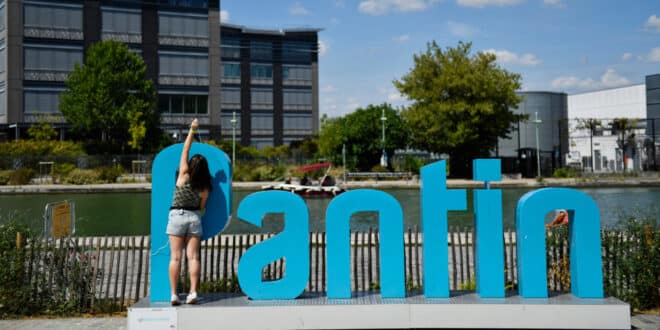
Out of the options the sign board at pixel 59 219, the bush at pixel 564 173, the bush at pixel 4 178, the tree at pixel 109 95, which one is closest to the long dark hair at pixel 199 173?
the sign board at pixel 59 219

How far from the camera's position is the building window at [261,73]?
8006 centimetres

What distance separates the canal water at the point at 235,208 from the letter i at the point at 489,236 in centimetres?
642

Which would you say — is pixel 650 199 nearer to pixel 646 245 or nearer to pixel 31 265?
pixel 646 245

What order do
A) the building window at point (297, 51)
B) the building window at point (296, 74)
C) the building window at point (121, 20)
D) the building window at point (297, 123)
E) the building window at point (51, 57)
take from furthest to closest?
the building window at point (297, 51) < the building window at point (296, 74) < the building window at point (297, 123) < the building window at point (121, 20) < the building window at point (51, 57)

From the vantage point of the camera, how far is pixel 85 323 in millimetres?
7441

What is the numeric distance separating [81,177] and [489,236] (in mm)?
39342

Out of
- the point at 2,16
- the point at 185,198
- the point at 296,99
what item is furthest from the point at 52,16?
the point at 185,198

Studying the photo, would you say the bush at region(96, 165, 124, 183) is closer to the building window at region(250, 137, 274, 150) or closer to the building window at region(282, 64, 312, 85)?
the building window at region(250, 137, 274, 150)

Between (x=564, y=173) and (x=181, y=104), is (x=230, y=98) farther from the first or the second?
(x=564, y=173)

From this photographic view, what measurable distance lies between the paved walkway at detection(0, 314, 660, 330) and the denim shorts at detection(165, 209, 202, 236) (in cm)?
158

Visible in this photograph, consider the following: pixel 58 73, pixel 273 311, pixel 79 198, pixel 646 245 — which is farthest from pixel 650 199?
pixel 58 73

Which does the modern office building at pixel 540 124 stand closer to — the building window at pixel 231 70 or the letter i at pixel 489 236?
the building window at pixel 231 70

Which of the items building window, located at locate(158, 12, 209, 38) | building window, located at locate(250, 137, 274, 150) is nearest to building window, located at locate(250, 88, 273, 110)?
building window, located at locate(250, 137, 274, 150)

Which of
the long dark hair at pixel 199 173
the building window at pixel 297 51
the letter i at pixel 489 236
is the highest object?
the building window at pixel 297 51
